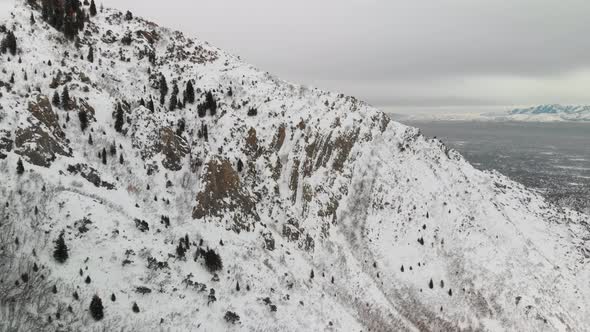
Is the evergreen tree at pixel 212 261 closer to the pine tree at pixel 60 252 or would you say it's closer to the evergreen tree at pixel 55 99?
the pine tree at pixel 60 252

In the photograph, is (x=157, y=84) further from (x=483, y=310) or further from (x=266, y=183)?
(x=483, y=310)

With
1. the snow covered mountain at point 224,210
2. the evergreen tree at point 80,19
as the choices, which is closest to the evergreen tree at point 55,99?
the snow covered mountain at point 224,210

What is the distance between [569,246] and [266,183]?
101m

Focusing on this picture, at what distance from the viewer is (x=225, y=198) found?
64062 millimetres

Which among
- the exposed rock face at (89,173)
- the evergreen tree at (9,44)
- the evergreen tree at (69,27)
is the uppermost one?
the evergreen tree at (69,27)

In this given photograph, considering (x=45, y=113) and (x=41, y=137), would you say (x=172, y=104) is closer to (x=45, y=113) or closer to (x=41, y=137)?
(x=45, y=113)

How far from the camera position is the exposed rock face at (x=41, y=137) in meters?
46.7

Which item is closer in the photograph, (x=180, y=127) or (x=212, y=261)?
(x=212, y=261)

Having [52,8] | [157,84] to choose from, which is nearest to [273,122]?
[157,84]

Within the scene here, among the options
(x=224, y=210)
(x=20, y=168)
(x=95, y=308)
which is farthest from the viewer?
(x=224, y=210)

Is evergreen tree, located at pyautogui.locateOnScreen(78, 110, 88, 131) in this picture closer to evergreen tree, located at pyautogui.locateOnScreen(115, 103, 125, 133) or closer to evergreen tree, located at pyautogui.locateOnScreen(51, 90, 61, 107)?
evergreen tree, located at pyautogui.locateOnScreen(51, 90, 61, 107)

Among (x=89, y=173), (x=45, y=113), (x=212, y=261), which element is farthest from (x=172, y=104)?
(x=212, y=261)

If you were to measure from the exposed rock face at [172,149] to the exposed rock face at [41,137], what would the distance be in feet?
51.7

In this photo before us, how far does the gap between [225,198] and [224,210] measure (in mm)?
2424
